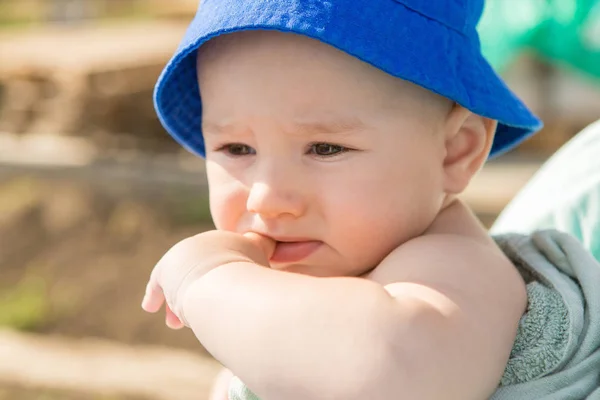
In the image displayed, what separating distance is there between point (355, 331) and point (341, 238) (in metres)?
0.24

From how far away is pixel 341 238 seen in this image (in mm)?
1064

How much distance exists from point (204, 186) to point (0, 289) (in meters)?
1.28

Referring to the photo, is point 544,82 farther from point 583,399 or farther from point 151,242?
point 583,399

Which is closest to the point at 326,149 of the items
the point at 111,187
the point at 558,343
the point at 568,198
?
the point at 558,343

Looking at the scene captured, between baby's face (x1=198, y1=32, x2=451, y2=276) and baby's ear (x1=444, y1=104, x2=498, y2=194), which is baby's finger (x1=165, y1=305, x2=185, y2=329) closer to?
baby's face (x1=198, y1=32, x2=451, y2=276)

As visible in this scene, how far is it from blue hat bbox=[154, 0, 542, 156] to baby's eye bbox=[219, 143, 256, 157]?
0.14m

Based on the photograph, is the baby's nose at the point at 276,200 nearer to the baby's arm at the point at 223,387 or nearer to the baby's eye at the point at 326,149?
the baby's eye at the point at 326,149

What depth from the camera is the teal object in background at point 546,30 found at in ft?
13.1

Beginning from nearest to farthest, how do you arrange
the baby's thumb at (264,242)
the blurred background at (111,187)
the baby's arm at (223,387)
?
the baby's thumb at (264,242), the baby's arm at (223,387), the blurred background at (111,187)

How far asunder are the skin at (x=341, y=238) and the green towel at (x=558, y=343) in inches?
1.3

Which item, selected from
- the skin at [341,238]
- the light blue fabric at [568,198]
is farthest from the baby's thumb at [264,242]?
the light blue fabric at [568,198]

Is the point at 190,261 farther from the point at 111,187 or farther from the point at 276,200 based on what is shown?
the point at 111,187

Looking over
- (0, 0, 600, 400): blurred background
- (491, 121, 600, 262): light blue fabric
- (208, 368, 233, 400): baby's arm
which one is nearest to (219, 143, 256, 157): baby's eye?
(208, 368, 233, 400): baby's arm

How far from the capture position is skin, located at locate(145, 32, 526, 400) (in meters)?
0.85
